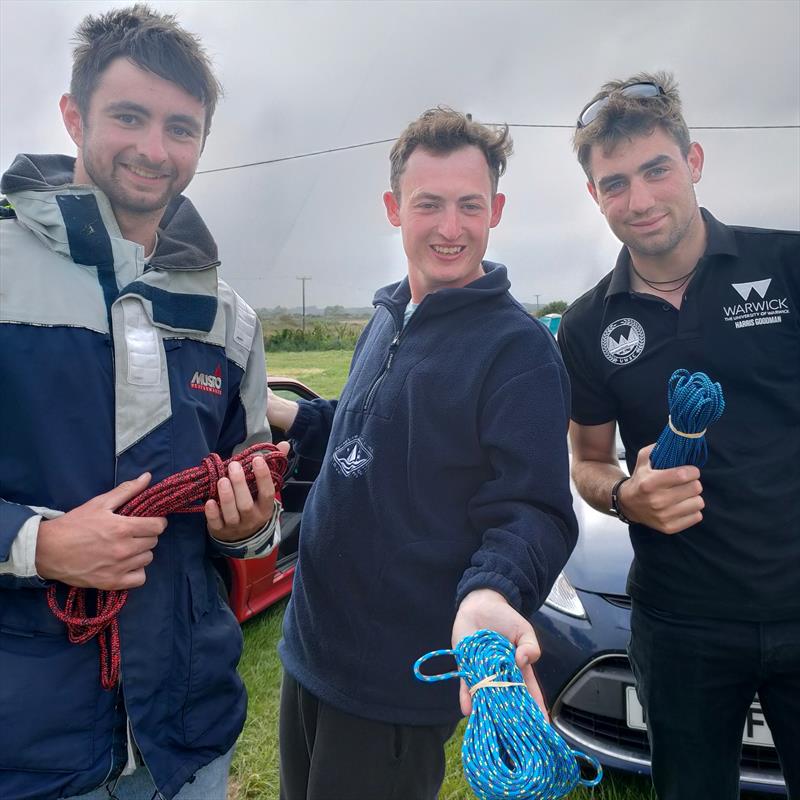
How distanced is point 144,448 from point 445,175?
109cm

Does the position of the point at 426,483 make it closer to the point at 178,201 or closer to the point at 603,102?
the point at 178,201

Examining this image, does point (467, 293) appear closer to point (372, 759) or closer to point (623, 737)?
point (372, 759)

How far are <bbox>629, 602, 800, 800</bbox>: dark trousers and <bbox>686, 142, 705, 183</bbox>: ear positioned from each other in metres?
1.46

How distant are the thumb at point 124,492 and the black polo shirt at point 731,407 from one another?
4.83 ft

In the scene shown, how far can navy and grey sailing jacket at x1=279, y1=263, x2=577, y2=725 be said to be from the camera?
1509mm

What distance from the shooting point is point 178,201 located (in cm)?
177

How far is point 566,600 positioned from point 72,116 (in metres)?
2.50

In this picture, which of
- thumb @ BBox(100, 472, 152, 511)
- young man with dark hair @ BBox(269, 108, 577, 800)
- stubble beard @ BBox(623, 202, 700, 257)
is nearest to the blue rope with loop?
young man with dark hair @ BBox(269, 108, 577, 800)

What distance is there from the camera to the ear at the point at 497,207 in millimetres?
1923

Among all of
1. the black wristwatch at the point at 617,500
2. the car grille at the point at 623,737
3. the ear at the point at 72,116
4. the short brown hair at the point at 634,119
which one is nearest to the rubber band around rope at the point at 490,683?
the black wristwatch at the point at 617,500

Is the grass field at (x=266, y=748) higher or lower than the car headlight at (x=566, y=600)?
lower

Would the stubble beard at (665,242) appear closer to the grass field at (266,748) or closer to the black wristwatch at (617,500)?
the black wristwatch at (617,500)

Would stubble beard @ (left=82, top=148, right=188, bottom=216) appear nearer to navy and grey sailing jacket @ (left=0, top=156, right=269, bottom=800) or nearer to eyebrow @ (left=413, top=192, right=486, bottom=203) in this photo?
navy and grey sailing jacket @ (left=0, top=156, right=269, bottom=800)

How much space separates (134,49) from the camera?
60.5 inches
